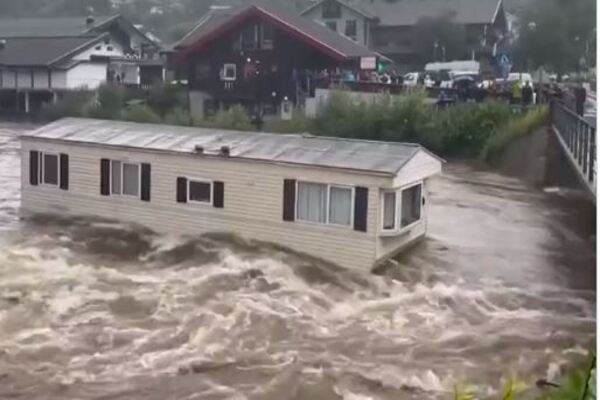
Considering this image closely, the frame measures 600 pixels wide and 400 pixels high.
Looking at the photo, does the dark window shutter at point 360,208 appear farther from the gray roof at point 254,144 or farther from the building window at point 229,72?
the building window at point 229,72

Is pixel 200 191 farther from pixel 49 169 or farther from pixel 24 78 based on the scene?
pixel 24 78

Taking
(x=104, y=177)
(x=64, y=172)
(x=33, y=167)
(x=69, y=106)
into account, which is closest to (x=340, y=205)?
(x=69, y=106)

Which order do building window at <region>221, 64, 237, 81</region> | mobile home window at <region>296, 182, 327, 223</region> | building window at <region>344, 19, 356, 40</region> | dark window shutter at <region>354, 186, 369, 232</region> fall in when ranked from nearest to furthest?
building window at <region>344, 19, 356, 40</region> → building window at <region>221, 64, 237, 81</region> → dark window shutter at <region>354, 186, 369, 232</region> → mobile home window at <region>296, 182, 327, 223</region>

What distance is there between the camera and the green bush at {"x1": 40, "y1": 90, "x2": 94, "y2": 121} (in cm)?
261

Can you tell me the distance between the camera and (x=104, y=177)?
3.46 m

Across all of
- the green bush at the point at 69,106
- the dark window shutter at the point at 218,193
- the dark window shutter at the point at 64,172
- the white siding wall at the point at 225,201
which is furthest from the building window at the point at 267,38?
the dark window shutter at the point at 64,172

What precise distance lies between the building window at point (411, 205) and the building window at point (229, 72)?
0.83 meters

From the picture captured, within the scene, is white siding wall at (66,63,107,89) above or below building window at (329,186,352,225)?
above

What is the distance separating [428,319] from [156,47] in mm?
960

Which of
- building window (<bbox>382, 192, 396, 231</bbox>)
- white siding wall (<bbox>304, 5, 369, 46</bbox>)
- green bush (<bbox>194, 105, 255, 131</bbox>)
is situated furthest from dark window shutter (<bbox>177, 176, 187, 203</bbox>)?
white siding wall (<bbox>304, 5, 369, 46</bbox>)

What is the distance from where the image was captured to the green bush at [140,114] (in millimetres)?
2660

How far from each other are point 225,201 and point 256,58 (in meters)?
0.95

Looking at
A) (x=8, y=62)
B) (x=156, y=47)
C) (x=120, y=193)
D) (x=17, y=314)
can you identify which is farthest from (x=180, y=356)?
(x=120, y=193)

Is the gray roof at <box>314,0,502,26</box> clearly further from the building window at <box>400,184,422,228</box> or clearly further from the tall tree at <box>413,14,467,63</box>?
the building window at <box>400,184,422,228</box>
